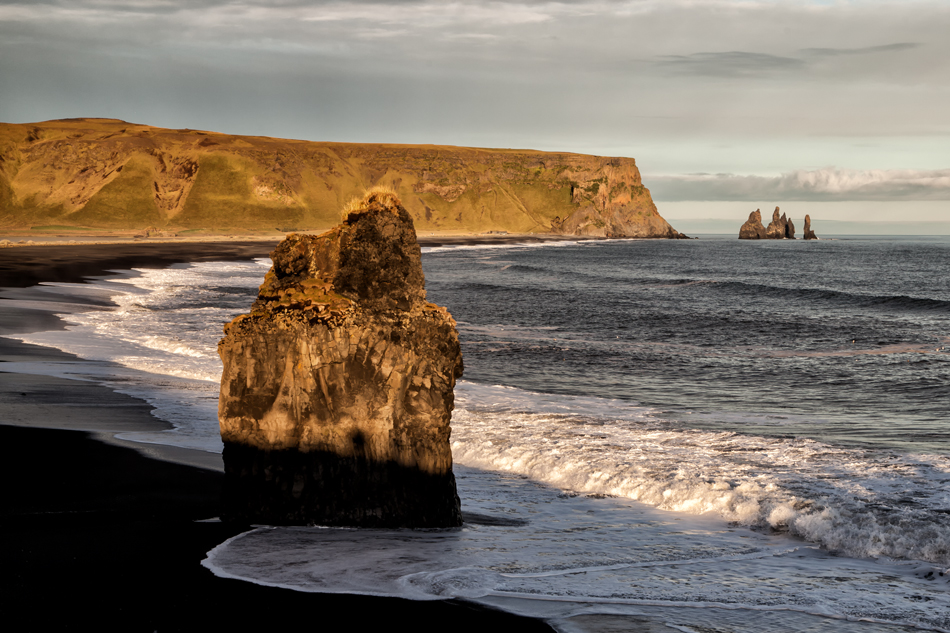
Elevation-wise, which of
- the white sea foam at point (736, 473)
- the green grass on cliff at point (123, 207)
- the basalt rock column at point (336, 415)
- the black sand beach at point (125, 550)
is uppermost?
the green grass on cliff at point (123, 207)

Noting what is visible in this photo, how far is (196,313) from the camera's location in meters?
28.4

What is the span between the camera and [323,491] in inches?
293

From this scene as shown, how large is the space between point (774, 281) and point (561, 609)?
56.5 metres

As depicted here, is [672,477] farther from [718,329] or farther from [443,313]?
[718,329]

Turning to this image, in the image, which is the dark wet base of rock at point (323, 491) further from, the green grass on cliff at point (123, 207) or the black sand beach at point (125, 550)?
the green grass on cliff at point (123, 207)

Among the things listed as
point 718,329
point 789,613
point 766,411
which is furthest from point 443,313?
point 718,329

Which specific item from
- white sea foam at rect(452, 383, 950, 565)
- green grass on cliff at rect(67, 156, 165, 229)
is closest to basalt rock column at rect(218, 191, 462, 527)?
white sea foam at rect(452, 383, 950, 565)

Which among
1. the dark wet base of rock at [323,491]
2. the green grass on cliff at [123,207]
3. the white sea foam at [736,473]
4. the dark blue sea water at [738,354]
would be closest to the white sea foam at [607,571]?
the dark wet base of rock at [323,491]

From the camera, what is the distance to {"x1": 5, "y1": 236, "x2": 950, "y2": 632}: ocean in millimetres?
6008

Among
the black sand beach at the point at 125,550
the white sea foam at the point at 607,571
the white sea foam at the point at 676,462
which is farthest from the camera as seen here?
the white sea foam at the point at 676,462

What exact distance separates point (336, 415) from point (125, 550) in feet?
6.88

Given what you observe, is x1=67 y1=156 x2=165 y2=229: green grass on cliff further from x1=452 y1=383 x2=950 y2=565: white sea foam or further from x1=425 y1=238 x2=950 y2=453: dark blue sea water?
x1=452 y1=383 x2=950 y2=565: white sea foam

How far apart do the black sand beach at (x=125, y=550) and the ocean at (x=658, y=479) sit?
294 mm

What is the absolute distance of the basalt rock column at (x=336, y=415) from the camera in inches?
292
